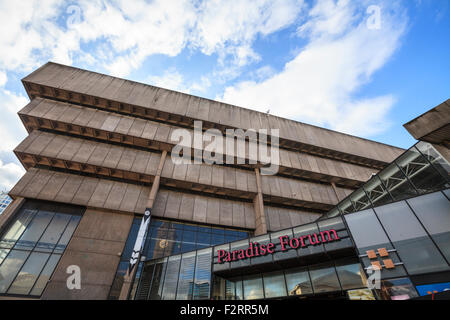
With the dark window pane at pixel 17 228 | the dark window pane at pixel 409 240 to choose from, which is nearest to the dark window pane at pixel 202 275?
the dark window pane at pixel 409 240

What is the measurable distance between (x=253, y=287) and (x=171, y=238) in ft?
35.1

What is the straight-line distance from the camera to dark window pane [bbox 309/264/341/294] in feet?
53.6

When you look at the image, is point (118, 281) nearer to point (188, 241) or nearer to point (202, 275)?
point (188, 241)

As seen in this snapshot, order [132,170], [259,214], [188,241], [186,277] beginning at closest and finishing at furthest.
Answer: [186,277] → [188,241] → [132,170] → [259,214]

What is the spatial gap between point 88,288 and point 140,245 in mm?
Answer: 5463

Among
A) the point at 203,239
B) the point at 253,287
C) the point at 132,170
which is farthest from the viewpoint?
the point at 132,170

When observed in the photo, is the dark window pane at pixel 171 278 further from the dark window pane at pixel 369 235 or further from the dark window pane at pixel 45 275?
the dark window pane at pixel 369 235

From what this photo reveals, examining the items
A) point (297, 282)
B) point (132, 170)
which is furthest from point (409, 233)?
point (132, 170)

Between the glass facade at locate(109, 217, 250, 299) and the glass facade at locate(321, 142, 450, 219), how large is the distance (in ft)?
50.2

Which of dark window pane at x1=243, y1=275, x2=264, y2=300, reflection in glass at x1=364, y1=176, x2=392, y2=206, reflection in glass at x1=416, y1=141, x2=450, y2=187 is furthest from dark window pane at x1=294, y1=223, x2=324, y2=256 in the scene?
reflection in glass at x1=416, y1=141, x2=450, y2=187

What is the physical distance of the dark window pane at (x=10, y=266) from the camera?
18350mm

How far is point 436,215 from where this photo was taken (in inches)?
546
